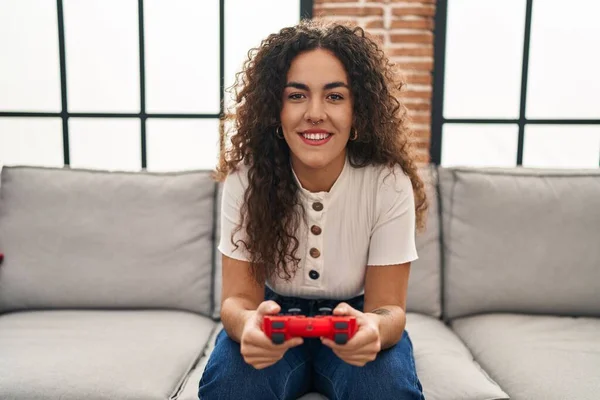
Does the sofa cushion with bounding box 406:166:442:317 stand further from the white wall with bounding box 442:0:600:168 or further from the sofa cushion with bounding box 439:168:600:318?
the white wall with bounding box 442:0:600:168

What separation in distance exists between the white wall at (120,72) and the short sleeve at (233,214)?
1.15 m

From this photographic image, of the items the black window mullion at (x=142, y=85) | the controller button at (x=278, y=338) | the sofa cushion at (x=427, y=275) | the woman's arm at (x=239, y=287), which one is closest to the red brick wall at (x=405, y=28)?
the sofa cushion at (x=427, y=275)

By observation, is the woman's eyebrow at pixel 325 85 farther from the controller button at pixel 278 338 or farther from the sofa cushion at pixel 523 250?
the sofa cushion at pixel 523 250

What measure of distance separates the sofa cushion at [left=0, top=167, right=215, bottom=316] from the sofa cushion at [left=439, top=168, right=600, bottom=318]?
0.88 meters

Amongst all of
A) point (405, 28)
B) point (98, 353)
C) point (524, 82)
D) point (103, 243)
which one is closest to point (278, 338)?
point (98, 353)

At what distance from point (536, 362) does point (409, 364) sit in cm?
47

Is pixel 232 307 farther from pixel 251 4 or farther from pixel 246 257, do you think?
pixel 251 4

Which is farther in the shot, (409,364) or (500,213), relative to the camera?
(500,213)

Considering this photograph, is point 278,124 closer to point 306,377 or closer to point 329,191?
Answer: point 329,191

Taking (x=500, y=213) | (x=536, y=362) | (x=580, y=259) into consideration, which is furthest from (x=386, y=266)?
(x=580, y=259)

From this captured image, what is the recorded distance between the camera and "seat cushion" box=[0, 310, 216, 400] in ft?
4.27

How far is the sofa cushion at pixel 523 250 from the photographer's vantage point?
69.8 inches

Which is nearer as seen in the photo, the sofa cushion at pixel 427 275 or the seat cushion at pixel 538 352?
the seat cushion at pixel 538 352

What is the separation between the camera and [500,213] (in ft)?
5.92
